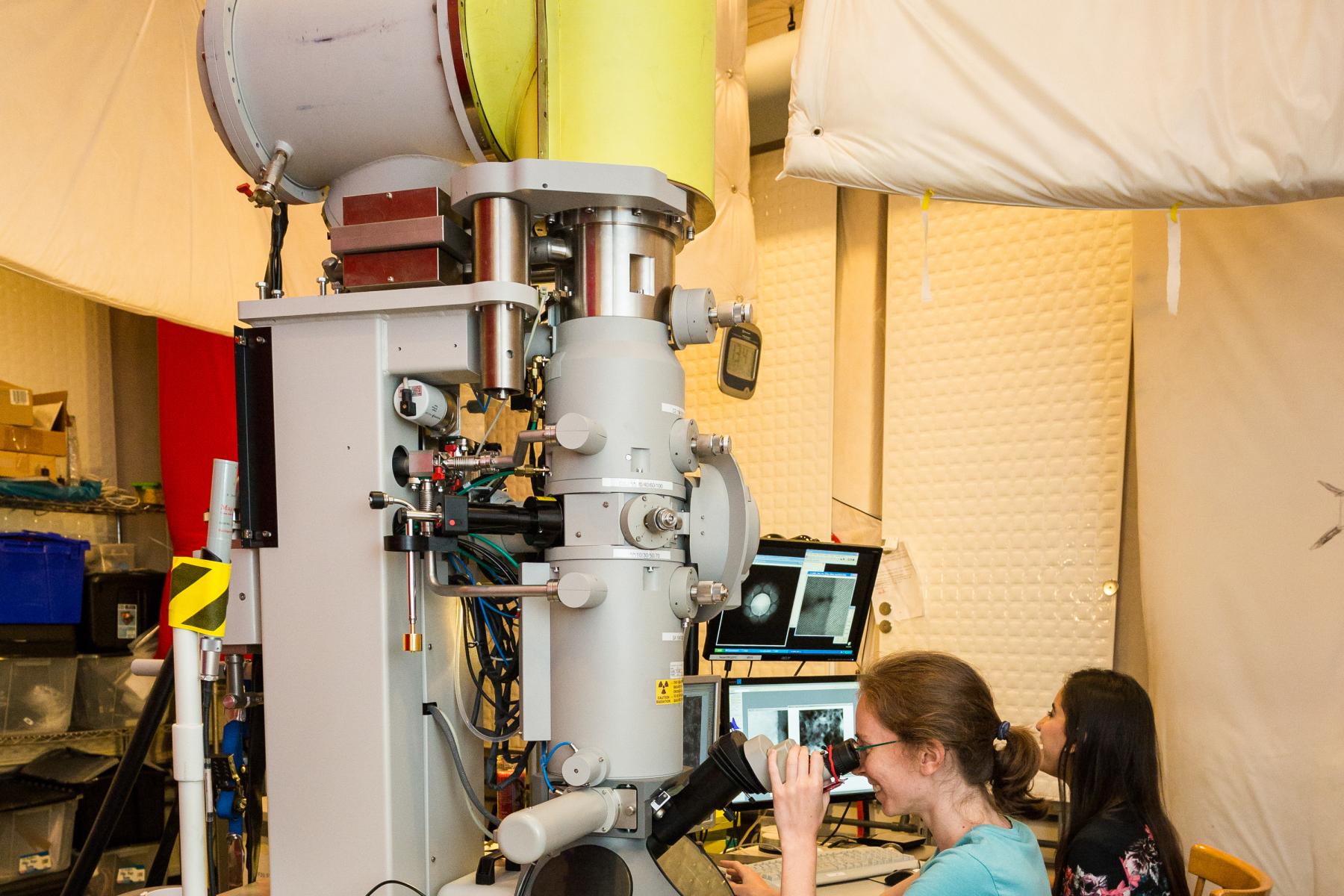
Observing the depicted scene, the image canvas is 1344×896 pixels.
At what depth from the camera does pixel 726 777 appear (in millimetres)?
1586

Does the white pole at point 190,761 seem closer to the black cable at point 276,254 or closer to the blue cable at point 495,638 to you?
the blue cable at point 495,638

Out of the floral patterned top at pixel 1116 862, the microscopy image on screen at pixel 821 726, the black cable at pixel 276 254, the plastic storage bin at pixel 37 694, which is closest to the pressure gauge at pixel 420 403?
the black cable at pixel 276 254

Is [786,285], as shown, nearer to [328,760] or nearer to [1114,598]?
[1114,598]

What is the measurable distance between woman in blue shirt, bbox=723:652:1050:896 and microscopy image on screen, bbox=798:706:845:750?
89 centimetres

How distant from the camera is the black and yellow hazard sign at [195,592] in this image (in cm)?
142

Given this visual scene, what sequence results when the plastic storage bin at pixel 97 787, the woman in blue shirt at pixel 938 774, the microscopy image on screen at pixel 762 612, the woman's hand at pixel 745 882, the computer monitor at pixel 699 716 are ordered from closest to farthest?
the woman in blue shirt at pixel 938 774, the woman's hand at pixel 745 882, the computer monitor at pixel 699 716, the microscopy image on screen at pixel 762 612, the plastic storage bin at pixel 97 787

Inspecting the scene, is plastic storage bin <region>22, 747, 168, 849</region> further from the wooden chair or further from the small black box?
Answer: the wooden chair

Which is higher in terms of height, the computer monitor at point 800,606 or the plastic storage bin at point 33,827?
the computer monitor at point 800,606

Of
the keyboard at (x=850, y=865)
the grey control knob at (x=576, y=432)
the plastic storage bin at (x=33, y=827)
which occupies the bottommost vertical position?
the plastic storage bin at (x=33, y=827)

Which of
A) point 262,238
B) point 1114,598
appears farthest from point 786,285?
point 262,238

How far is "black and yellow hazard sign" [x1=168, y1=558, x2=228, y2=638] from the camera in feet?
4.67

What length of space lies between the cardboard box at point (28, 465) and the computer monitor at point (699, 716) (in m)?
2.98

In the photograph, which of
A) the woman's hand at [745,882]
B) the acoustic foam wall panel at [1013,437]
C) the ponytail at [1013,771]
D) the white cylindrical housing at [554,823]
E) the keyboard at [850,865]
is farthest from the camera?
the acoustic foam wall panel at [1013,437]

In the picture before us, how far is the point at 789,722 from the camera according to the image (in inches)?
101
